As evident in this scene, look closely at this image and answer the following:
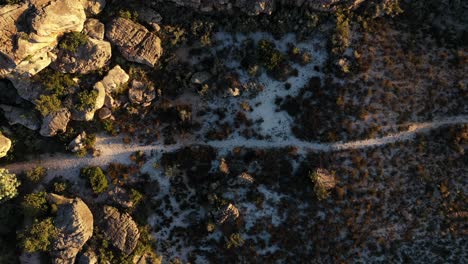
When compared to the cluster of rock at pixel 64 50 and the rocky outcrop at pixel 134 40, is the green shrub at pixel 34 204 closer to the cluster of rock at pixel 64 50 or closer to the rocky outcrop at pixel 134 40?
the cluster of rock at pixel 64 50

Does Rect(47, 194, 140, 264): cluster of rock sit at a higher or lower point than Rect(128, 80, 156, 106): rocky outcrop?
lower

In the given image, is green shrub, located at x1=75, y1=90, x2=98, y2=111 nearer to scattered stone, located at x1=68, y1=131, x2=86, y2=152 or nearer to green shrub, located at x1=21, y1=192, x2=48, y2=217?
scattered stone, located at x1=68, y1=131, x2=86, y2=152

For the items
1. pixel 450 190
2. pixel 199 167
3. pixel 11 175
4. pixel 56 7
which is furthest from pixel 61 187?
pixel 450 190

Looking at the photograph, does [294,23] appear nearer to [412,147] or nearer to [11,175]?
[412,147]

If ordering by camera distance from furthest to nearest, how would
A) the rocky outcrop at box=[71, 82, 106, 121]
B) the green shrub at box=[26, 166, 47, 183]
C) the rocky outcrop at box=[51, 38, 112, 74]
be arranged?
1. the green shrub at box=[26, 166, 47, 183]
2. the rocky outcrop at box=[71, 82, 106, 121]
3. the rocky outcrop at box=[51, 38, 112, 74]

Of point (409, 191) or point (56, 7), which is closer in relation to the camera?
point (56, 7)

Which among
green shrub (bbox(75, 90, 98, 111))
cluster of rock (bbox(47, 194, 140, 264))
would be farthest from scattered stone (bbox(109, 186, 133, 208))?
green shrub (bbox(75, 90, 98, 111))

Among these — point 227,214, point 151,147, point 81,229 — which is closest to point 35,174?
point 81,229
